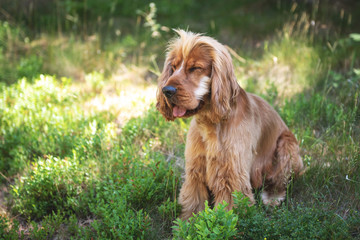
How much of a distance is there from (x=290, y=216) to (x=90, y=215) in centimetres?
198

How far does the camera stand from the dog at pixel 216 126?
273 centimetres

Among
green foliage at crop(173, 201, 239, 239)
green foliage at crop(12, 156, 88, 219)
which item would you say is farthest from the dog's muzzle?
green foliage at crop(12, 156, 88, 219)


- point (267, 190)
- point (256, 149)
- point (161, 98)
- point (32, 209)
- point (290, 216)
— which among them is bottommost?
point (32, 209)

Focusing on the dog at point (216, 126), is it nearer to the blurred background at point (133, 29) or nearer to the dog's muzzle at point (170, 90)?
the dog's muzzle at point (170, 90)

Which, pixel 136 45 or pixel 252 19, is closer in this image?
pixel 136 45

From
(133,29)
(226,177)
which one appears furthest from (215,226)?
(133,29)

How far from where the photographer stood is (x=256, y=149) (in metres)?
3.12

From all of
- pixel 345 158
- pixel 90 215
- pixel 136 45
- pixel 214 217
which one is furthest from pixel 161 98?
pixel 136 45

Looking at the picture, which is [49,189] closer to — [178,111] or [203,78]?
[178,111]

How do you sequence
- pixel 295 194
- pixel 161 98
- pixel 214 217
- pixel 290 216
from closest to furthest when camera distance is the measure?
pixel 214 217 < pixel 290 216 < pixel 161 98 < pixel 295 194

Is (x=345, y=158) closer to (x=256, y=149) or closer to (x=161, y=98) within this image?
(x=256, y=149)

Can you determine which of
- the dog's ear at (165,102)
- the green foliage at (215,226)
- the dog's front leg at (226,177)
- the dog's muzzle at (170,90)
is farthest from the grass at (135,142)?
the dog's muzzle at (170,90)

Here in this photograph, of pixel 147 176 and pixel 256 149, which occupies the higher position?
pixel 256 149


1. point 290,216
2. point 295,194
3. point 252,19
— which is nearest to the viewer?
point 290,216
